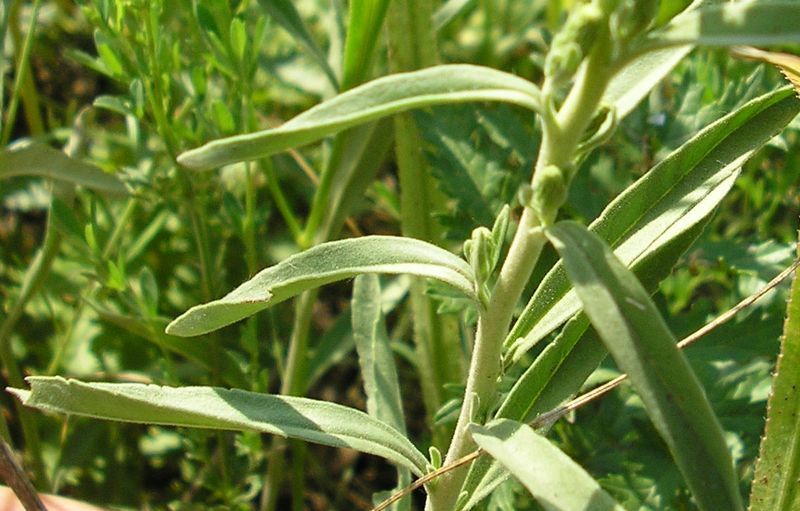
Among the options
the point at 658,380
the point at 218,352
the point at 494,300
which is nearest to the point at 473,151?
the point at 218,352

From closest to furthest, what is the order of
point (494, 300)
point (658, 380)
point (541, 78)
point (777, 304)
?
point (658, 380), point (494, 300), point (777, 304), point (541, 78)

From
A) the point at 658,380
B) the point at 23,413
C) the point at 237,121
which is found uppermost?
the point at 237,121

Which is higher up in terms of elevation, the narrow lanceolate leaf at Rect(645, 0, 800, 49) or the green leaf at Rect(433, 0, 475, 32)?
the narrow lanceolate leaf at Rect(645, 0, 800, 49)

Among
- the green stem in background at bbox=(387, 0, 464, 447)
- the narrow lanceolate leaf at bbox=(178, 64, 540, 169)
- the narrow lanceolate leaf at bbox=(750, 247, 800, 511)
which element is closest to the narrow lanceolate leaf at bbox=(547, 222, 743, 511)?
the narrow lanceolate leaf at bbox=(178, 64, 540, 169)

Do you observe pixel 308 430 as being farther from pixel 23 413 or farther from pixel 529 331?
pixel 23 413

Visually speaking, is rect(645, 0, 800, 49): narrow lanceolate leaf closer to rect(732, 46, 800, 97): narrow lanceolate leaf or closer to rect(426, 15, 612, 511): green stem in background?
rect(426, 15, 612, 511): green stem in background

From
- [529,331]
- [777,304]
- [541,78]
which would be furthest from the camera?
[541,78]

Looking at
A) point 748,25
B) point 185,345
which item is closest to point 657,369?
point 748,25
